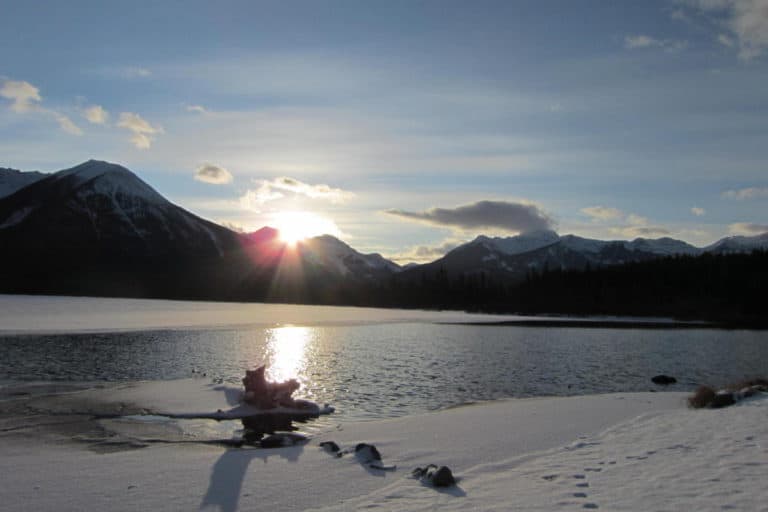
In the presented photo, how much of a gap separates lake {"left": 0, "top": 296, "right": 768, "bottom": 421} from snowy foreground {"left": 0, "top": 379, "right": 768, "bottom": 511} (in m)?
7.84

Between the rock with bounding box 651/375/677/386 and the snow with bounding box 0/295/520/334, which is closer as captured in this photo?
the rock with bounding box 651/375/677/386

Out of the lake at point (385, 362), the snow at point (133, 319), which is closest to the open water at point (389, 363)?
the lake at point (385, 362)

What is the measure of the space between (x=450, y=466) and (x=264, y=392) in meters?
13.6

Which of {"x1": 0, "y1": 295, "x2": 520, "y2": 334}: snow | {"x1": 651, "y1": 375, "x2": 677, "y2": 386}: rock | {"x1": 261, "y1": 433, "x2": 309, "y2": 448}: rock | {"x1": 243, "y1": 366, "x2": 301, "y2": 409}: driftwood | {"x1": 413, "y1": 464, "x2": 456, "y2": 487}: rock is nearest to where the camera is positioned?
{"x1": 413, "y1": 464, "x2": 456, "y2": 487}: rock

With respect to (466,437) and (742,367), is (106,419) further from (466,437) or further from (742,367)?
(742,367)

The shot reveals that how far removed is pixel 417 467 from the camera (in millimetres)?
17188

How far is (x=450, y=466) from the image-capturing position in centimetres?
1731

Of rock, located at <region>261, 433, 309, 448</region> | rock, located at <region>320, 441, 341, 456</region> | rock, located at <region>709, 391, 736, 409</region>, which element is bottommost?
rock, located at <region>261, 433, 309, 448</region>

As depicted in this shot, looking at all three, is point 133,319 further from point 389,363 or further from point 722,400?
point 722,400

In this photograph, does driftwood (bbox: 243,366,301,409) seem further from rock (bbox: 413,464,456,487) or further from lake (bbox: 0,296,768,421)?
rock (bbox: 413,464,456,487)

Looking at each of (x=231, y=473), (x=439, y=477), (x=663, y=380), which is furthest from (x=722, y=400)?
(x=231, y=473)

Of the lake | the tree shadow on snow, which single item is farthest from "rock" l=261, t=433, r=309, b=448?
the lake

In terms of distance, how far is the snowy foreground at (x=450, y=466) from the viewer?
13.0 m

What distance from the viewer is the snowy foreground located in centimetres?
1298
